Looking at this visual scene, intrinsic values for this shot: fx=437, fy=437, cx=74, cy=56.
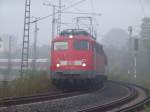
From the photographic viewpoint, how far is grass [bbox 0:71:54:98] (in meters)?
22.5

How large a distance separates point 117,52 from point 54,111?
71.7m

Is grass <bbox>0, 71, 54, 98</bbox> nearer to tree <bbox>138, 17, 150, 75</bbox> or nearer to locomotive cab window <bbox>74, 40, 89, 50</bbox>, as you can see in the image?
locomotive cab window <bbox>74, 40, 89, 50</bbox>

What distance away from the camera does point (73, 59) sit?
85.1 ft

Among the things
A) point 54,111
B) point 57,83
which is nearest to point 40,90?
point 57,83

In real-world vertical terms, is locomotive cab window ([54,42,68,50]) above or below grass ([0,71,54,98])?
above

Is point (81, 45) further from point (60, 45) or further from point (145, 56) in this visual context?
point (145, 56)

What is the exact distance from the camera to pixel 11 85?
24500 millimetres

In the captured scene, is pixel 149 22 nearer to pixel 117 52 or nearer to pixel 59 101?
pixel 117 52

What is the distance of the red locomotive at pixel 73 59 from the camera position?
84.1 ft

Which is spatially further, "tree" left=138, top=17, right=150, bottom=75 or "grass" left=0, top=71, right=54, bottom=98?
"tree" left=138, top=17, right=150, bottom=75

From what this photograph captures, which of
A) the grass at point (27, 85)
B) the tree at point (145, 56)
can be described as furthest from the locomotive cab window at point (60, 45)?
the tree at point (145, 56)

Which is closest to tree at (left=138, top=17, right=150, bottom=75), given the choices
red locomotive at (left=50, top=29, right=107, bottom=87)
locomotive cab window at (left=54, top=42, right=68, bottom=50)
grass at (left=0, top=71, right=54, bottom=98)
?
grass at (left=0, top=71, right=54, bottom=98)

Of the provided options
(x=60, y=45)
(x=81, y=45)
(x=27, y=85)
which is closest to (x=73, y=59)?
(x=81, y=45)

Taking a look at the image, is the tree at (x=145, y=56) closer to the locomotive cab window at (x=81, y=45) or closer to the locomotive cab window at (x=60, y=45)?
the locomotive cab window at (x=81, y=45)
